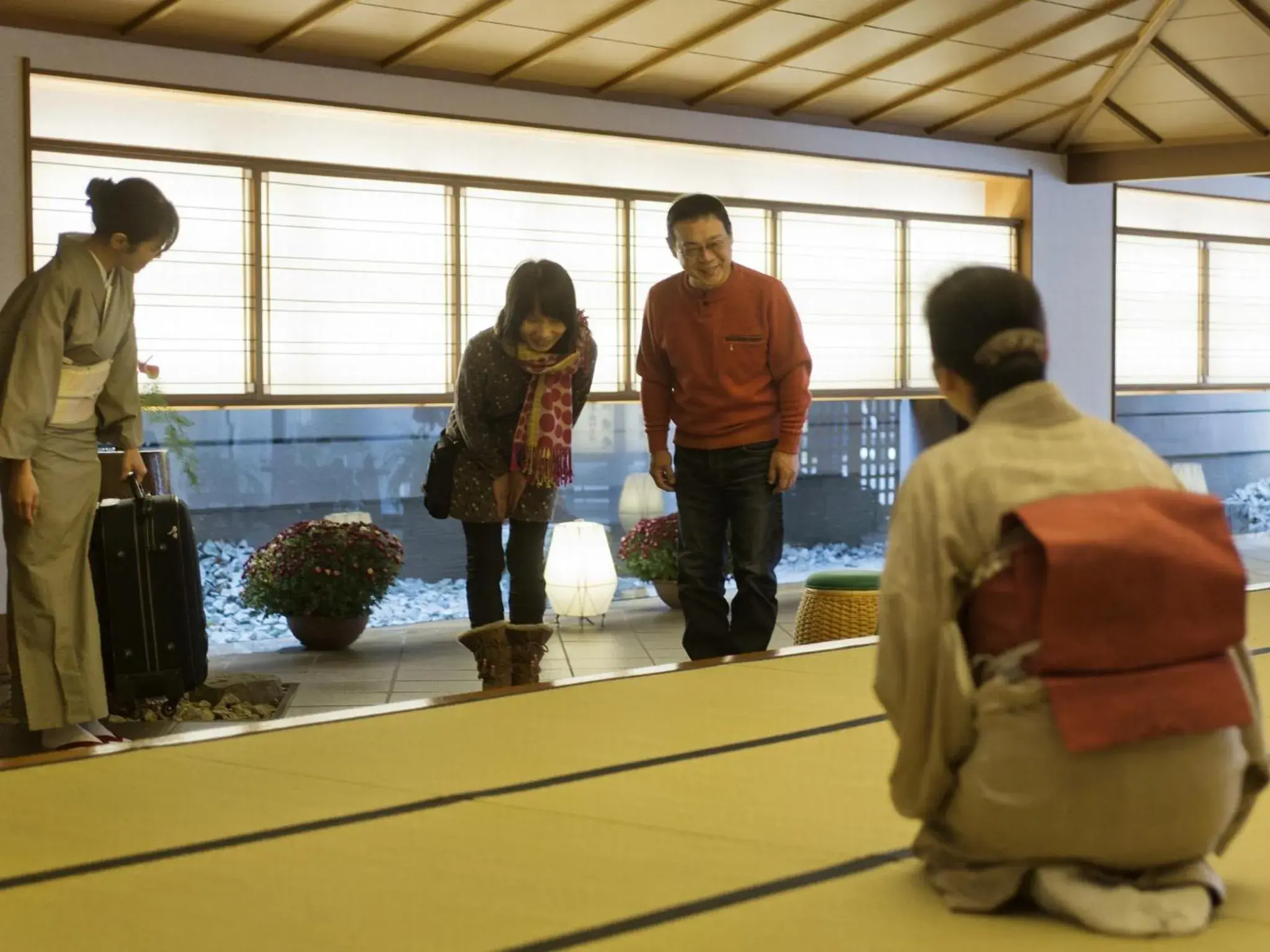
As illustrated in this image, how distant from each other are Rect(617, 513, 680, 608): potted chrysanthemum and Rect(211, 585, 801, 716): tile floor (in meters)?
0.15

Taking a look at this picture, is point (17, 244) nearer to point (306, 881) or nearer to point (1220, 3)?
point (306, 881)

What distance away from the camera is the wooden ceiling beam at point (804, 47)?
5715mm

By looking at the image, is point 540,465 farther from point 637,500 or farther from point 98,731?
point 637,500

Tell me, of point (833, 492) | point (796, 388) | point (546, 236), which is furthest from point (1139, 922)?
point (833, 492)

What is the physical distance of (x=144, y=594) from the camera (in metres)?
3.39

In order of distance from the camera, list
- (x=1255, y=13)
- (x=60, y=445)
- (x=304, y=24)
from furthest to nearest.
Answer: (x=1255, y=13) < (x=304, y=24) < (x=60, y=445)

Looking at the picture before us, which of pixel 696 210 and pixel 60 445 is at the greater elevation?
pixel 696 210

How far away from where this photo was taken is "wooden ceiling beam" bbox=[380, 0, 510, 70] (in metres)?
5.25

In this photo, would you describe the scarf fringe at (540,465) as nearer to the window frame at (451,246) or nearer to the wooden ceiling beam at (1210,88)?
the window frame at (451,246)

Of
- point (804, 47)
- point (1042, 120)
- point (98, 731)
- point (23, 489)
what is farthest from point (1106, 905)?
point (1042, 120)

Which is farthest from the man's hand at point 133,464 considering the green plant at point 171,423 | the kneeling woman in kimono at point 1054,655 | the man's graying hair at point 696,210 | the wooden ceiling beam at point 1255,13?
the wooden ceiling beam at point 1255,13

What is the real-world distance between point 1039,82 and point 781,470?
407 centimetres

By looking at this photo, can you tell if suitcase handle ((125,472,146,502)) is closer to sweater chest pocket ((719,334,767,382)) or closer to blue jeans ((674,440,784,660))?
blue jeans ((674,440,784,660))

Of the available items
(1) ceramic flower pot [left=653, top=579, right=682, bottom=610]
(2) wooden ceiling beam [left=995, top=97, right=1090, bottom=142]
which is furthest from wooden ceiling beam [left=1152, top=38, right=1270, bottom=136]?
(1) ceramic flower pot [left=653, top=579, right=682, bottom=610]
